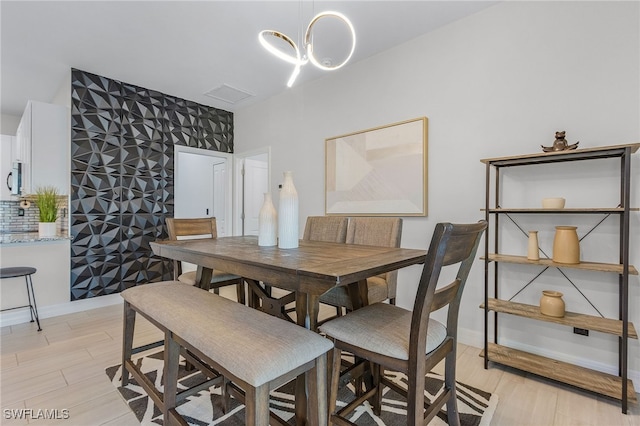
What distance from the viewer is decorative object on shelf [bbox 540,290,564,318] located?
1897mm

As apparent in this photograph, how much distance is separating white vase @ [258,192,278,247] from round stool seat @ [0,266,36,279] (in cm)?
250

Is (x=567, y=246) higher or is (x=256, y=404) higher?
(x=567, y=246)

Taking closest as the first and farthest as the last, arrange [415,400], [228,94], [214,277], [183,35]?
[415,400], [214,277], [183,35], [228,94]

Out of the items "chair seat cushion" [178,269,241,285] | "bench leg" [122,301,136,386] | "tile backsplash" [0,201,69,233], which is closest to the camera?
"bench leg" [122,301,136,386]

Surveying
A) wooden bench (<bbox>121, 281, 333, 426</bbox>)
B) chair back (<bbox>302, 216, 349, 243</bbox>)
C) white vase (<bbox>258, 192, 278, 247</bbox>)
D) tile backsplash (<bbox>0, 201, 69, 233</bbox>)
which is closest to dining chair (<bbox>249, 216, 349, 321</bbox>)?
chair back (<bbox>302, 216, 349, 243</bbox>)

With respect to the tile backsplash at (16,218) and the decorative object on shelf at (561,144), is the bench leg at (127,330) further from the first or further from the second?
the tile backsplash at (16,218)

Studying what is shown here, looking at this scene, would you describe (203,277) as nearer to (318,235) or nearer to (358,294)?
(318,235)

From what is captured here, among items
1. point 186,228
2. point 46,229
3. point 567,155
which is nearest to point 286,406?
point 186,228

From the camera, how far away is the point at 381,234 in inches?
84.2

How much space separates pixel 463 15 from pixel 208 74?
2583 millimetres

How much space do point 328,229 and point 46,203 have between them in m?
3.01

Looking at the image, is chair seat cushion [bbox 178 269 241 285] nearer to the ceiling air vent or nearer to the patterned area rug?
the patterned area rug

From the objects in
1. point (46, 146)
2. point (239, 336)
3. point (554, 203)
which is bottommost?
point (239, 336)

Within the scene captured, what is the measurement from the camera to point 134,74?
336cm
